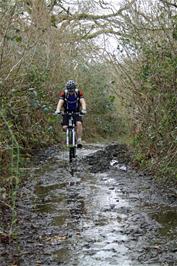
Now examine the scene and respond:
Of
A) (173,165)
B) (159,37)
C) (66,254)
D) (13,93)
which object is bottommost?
(66,254)

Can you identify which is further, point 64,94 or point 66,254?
point 64,94

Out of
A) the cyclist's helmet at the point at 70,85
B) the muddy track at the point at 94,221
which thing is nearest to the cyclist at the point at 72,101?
the cyclist's helmet at the point at 70,85

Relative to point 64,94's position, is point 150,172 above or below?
below

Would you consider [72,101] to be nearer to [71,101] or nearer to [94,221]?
[71,101]

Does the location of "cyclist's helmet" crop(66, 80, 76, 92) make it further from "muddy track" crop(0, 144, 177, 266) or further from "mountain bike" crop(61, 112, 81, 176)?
"muddy track" crop(0, 144, 177, 266)

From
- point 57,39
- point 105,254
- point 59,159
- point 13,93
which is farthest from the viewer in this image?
point 57,39

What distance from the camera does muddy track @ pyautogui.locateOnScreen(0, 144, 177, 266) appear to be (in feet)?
18.2

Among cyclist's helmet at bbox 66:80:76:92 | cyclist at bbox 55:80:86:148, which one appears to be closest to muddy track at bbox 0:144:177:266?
cyclist at bbox 55:80:86:148

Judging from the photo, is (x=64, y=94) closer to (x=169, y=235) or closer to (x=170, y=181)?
(x=170, y=181)

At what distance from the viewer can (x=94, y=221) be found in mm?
7031

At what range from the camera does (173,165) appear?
29.9 feet

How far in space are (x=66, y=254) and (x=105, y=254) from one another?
42 cm

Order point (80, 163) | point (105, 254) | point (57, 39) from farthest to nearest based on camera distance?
point (57, 39), point (80, 163), point (105, 254)

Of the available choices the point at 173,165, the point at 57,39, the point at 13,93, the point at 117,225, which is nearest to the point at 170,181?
the point at 173,165
